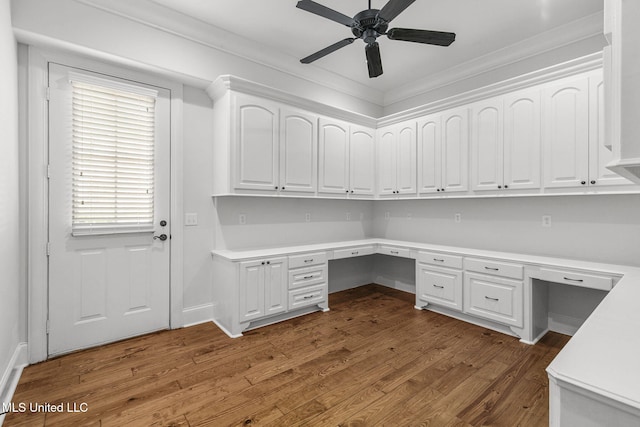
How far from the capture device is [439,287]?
3.47 m

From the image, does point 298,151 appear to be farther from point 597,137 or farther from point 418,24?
point 597,137

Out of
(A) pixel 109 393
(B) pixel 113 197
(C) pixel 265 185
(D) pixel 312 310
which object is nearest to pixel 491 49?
(C) pixel 265 185

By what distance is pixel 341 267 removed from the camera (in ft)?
14.9

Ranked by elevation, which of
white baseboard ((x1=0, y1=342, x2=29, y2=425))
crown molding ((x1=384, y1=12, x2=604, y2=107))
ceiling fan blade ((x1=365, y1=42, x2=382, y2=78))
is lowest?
white baseboard ((x1=0, y1=342, x2=29, y2=425))

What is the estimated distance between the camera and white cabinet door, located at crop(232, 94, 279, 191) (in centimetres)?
313

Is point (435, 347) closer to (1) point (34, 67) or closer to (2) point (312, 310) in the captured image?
(2) point (312, 310)

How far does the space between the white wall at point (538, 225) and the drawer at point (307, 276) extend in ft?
5.05

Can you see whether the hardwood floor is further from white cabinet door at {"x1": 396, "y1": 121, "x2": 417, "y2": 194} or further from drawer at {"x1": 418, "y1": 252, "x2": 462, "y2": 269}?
white cabinet door at {"x1": 396, "y1": 121, "x2": 417, "y2": 194}

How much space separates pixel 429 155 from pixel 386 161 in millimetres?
677

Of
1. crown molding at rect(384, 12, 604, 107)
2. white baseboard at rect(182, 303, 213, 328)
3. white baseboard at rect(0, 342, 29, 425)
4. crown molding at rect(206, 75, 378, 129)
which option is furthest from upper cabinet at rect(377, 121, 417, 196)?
white baseboard at rect(0, 342, 29, 425)

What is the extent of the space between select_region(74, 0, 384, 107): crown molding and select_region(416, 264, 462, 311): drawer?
2724 mm

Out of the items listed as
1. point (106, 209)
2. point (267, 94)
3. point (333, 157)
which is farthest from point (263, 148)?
point (106, 209)

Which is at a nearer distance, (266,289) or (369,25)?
(369,25)

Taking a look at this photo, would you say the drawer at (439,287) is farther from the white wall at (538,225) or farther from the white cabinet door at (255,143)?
the white cabinet door at (255,143)
